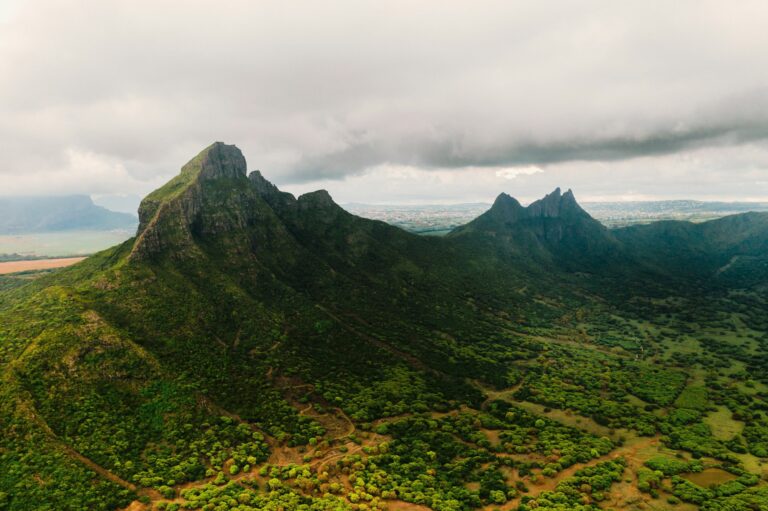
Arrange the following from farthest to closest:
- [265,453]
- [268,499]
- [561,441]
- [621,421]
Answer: [621,421], [561,441], [265,453], [268,499]

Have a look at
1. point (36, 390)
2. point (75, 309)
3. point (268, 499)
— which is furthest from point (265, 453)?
point (75, 309)

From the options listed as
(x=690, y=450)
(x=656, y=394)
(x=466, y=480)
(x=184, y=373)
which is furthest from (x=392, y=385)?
(x=656, y=394)

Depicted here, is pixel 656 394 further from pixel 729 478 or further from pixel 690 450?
pixel 729 478

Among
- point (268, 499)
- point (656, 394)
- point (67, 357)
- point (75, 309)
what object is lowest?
point (656, 394)

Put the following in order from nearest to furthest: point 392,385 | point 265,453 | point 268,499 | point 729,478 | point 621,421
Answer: point 268,499 → point 729,478 → point 265,453 → point 621,421 → point 392,385

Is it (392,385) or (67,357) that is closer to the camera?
(67,357)

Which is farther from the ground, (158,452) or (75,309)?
(75,309)

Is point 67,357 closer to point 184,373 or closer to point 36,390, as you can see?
point 36,390

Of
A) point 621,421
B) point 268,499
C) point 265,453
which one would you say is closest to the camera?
point 268,499

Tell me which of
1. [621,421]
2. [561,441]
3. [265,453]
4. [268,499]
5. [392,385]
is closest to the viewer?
[268,499]

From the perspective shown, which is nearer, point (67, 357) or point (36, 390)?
point (36, 390)
